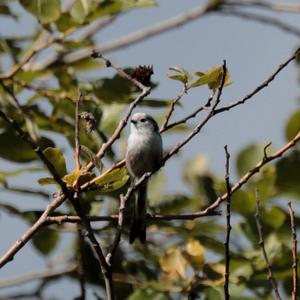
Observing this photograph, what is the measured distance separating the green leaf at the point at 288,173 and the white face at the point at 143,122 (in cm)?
70

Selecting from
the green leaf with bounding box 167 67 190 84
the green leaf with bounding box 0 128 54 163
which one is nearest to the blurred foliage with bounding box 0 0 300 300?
the green leaf with bounding box 0 128 54 163

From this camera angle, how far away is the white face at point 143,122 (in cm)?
364

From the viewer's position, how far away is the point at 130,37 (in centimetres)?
527

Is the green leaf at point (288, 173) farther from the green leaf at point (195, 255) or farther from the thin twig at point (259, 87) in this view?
the thin twig at point (259, 87)

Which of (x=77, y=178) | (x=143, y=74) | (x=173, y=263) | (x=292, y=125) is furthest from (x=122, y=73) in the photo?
(x=292, y=125)

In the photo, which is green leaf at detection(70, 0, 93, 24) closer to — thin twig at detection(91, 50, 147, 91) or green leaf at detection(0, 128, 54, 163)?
green leaf at detection(0, 128, 54, 163)

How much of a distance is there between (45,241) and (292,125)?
1.31m

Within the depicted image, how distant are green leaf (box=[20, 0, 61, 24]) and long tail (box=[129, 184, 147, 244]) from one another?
32.5 inches

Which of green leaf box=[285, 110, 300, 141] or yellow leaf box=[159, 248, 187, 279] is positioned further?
green leaf box=[285, 110, 300, 141]

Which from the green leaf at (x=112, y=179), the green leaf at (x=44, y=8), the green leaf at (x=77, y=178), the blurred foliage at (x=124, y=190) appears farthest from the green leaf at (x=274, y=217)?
the green leaf at (x=77, y=178)

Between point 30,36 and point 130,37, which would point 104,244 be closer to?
point 30,36

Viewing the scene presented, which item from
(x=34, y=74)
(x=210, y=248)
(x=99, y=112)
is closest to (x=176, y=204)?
(x=210, y=248)

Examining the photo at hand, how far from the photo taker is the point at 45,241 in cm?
413

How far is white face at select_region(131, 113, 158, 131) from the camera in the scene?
364 centimetres
